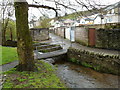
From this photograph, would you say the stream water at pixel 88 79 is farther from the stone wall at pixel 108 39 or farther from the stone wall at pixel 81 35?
the stone wall at pixel 81 35

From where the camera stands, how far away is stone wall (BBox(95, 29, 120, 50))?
959cm

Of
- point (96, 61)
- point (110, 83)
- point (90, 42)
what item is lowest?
point (110, 83)

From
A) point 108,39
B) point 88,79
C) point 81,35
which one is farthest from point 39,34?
point 88,79

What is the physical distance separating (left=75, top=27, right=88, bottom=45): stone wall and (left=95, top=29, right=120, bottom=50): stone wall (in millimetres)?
1658

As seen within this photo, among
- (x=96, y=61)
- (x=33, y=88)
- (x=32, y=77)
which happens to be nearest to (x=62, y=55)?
(x=96, y=61)

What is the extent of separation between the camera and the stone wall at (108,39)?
9587 mm

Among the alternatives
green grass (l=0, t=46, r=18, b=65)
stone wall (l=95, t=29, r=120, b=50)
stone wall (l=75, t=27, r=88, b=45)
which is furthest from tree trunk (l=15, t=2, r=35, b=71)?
stone wall (l=75, t=27, r=88, b=45)

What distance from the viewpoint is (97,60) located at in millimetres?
7934

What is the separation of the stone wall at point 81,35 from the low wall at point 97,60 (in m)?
3.38

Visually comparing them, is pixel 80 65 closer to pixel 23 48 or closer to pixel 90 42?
pixel 90 42

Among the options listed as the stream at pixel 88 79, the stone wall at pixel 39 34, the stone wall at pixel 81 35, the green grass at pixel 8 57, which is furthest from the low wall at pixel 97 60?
the stone wall at pixel 39 34

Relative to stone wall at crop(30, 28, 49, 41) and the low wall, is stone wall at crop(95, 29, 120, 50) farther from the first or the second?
stone wall at crop(30, 28, 49, 41)

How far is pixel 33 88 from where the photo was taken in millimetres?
3537

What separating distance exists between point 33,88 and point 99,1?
15.5 ft
